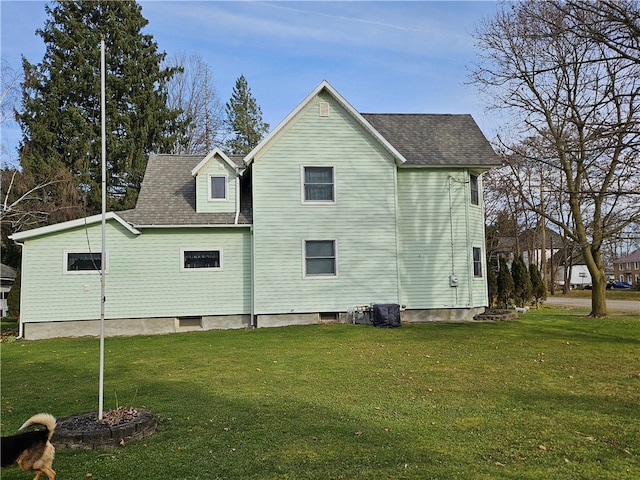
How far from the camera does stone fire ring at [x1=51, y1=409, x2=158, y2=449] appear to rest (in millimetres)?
5164

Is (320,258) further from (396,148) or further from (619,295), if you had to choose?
(619,295)

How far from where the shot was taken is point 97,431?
5203 millimetres

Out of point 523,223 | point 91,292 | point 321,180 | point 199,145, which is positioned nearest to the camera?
point 91,292

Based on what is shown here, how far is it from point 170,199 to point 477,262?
11618mm

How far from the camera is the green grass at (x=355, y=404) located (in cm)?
464

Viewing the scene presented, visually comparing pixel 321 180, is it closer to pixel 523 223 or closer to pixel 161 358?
pixel 161 358

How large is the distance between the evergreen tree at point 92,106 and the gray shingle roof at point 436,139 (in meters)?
16.1

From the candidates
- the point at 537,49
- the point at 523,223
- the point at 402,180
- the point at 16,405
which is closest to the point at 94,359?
the point at 16,405

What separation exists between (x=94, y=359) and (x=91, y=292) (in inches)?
198

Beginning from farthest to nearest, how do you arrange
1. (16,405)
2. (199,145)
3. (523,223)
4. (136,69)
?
(523,223)
(199,145)
(136,69)
(16,405)

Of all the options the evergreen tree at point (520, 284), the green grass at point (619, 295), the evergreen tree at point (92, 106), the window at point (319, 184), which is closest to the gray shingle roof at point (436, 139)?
the window at point (319, 184)

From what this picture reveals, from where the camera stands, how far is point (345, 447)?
5074 mm

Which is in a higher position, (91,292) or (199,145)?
(199,145)

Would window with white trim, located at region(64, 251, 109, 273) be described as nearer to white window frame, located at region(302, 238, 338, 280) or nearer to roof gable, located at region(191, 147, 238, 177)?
roof gable, located at region(191, 147, 238, 177)
